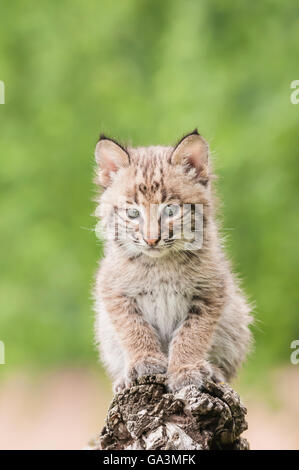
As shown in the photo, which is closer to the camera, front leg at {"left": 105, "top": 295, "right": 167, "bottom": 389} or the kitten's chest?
front leg at {"left": 105, "top": 295, "right": 167, "bottom": 389}

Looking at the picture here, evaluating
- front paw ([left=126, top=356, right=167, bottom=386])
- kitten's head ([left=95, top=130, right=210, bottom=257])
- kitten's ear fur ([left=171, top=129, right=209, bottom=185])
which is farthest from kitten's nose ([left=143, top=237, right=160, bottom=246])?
front paw ([left=126, top=356, right=167, bottom=386])

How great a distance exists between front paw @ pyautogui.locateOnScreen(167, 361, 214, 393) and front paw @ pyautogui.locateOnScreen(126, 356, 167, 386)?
0.23 metres

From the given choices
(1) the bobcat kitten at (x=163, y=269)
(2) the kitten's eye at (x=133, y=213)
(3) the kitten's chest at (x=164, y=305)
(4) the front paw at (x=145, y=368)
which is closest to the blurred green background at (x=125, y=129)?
(1) the bobcat kitten at (x=163, y=269)

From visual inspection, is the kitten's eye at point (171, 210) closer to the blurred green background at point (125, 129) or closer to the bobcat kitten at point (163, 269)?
the bobcat kitten at point (163, 269)

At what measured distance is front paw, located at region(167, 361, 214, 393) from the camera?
198 inches

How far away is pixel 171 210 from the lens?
17.7 feet

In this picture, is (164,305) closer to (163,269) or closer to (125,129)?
(163,269)

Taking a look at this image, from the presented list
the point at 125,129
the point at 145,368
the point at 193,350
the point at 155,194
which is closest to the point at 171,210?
the point at 155,194

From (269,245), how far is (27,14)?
17.8ft

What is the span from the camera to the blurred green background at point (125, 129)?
10117 mm

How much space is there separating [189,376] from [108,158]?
179 cm

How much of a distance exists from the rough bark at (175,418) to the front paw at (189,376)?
140 mm

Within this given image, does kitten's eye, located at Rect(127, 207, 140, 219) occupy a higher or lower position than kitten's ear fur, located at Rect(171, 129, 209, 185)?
lower

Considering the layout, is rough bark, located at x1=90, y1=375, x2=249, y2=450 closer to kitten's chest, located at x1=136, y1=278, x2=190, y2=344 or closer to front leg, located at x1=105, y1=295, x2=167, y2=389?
front leg, located at x1=105, y1=295, x2=167, y2=389
